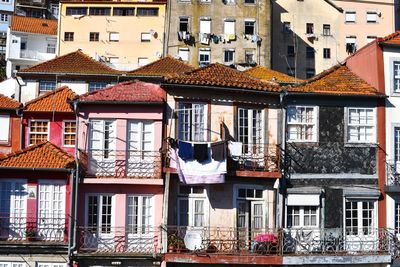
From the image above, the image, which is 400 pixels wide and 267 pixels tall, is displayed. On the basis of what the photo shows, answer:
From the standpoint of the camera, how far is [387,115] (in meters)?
30.6

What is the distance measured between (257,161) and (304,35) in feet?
137

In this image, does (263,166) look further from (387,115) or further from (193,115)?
(387,115)

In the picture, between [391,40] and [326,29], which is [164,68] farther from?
[326,29]

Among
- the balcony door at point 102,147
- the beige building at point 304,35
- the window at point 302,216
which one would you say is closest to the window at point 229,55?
the beige building at point 304,35

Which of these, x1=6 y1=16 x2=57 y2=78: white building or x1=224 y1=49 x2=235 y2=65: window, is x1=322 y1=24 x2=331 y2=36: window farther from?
x1=6 y1=16 x2=57 y2=78: white building

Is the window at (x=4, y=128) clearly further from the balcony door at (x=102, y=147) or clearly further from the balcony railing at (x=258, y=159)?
the balcony railing at (x=258, y=159)

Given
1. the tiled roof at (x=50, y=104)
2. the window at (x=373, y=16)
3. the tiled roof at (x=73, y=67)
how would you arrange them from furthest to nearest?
the window at (x=373, y=16), the tiled roof at (x=73, y=67), the tiled roof at (x=50, y=104)

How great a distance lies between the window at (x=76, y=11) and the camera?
68.7 m

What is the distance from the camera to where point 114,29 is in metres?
68.2

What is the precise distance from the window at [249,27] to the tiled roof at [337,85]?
1259 inches

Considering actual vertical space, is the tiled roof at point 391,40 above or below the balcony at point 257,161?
above

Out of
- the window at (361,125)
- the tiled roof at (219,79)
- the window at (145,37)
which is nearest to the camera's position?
the tiled roof at (219,79)

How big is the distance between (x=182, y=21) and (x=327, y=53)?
50.7 ft

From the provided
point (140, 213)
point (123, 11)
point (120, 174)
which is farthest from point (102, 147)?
point (123, 11)
